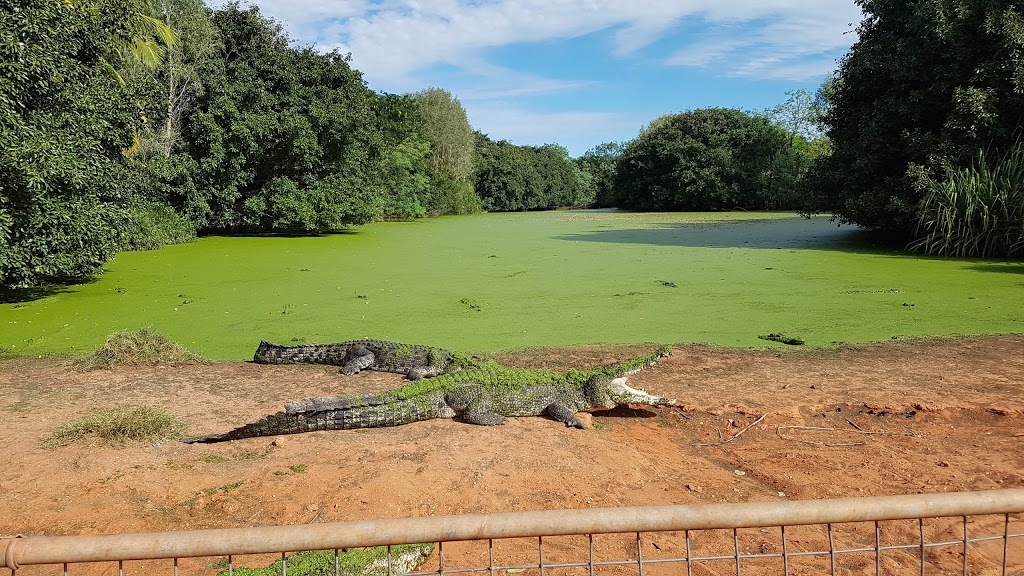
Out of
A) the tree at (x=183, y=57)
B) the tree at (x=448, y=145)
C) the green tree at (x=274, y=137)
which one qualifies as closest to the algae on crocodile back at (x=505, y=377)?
the green tree at (x=274, y=137)

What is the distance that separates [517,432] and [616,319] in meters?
2.82

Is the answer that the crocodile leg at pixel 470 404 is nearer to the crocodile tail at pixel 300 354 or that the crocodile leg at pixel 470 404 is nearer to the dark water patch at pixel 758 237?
the crocodile tail at pixel 300 354

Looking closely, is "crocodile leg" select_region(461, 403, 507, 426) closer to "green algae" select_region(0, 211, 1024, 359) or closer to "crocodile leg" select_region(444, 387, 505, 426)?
"crocodile leg" select_region(444, 387, 505, 426)

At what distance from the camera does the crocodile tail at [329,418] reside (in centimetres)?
326

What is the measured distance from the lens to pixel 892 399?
151 inches

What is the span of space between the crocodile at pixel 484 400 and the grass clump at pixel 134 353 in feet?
5.73

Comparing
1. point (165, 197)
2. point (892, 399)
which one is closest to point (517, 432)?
point (892, 399)

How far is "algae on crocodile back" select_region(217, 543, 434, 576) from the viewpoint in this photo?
2021mm

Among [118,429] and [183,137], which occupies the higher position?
[183,137]

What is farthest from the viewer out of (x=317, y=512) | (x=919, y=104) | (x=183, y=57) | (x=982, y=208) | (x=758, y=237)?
(x=758, y=237)

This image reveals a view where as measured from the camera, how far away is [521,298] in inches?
280

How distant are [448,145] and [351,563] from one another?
91.0ft

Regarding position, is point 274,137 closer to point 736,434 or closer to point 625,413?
point 625,413

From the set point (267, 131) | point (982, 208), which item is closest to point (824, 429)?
point (982, 208)
